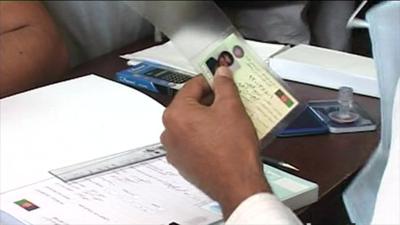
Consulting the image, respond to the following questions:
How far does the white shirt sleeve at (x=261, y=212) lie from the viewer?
710 millimetres

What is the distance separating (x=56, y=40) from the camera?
1.49m

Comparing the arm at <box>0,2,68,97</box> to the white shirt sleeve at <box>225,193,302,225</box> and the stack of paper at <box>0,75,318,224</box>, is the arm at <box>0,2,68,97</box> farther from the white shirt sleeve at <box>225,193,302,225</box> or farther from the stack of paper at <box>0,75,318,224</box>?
the white shirt sleeve at <box>225,193,302,225</box>

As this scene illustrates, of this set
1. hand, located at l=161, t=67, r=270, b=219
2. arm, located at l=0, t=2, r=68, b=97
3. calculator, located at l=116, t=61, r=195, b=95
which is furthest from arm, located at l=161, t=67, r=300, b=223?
arm, located at l=0, t=2, r=68, b=97

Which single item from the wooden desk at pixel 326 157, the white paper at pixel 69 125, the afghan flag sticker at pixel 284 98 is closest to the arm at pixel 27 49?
the white paper at pixel 69 125

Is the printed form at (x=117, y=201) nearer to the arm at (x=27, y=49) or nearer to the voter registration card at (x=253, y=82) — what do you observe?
the voter registration card at (x=253, y=82)

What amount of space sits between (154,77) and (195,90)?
19.1 inches

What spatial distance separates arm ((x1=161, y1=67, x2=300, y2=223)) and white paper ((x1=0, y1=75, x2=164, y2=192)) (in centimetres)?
26

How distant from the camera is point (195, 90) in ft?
2.75

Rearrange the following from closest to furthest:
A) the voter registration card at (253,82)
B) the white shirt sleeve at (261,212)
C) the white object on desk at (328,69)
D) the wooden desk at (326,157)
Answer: the white shirt sleeve at (261,212) < the voter registration card at (253,82) < the wooden desk at (326,157) < the white object on desk at (328,69)

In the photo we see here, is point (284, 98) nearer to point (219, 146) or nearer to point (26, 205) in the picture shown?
point (219, 146)

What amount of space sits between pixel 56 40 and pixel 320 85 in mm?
527

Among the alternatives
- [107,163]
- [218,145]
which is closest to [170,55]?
[107,163]

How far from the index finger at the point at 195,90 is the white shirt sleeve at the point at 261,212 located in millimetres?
153

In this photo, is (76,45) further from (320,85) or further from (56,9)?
(320,85)
